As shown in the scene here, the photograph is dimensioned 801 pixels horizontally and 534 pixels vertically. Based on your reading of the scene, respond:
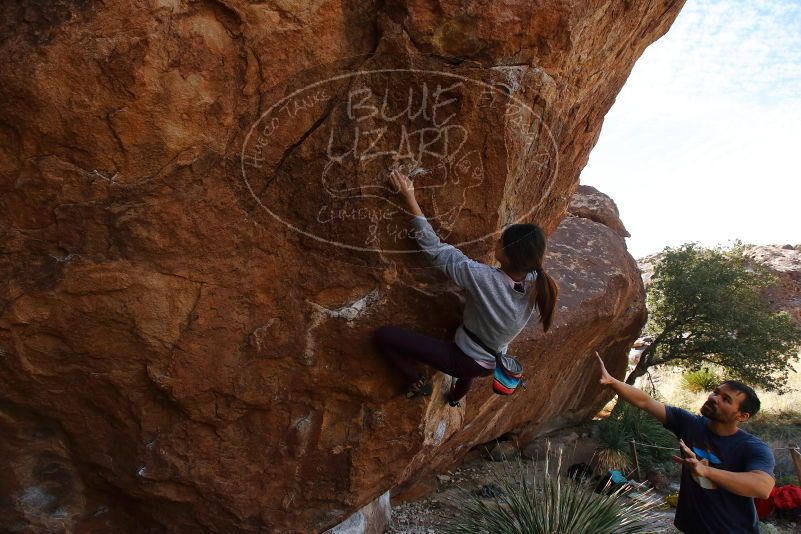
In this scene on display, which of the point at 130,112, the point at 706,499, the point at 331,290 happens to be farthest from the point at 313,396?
the point at 706,499

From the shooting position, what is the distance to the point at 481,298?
12.8 ft

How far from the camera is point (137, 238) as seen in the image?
12.6 ft

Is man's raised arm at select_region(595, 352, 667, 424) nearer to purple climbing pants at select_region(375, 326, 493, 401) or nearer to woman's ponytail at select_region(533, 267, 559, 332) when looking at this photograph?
woman's ponytail at select_region(533, 267, 559, 332)

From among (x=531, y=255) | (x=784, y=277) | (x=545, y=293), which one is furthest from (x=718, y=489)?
(x=784, y=277)

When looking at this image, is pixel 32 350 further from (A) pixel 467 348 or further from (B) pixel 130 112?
(A) pixel 467 348

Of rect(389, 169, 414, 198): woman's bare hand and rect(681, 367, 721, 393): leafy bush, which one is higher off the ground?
rect(681, 367, 721, 393): leafy bush

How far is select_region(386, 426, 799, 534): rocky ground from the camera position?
7.05 meters

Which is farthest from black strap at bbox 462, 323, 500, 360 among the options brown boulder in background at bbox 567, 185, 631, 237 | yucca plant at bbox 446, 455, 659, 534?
brown boulder in background at bbox 567, 185, 631, 237

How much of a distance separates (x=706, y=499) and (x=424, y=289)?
2.13 meters

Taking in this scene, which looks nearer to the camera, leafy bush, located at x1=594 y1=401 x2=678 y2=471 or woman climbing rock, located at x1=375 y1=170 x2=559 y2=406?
woman climbing rock, located at x1=375 y1=170 x2=559 y2=406

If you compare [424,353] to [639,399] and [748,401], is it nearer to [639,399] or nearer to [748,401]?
[639,399]

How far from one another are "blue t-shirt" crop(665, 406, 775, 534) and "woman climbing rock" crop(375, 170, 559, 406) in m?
1.19

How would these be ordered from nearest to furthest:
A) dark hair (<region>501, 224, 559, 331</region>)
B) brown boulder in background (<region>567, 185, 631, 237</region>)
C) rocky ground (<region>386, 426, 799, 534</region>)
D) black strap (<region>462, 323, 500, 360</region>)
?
dark hair (<region>501, 224, 559, 331</region>), black strap (<region>462, 323, 500, 360</region>), rocky ground (<region>386, 426, 799, 534</region>), brown boulder in background (<region>567, 185, 631, 237</region>)

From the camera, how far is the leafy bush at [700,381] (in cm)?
1553
